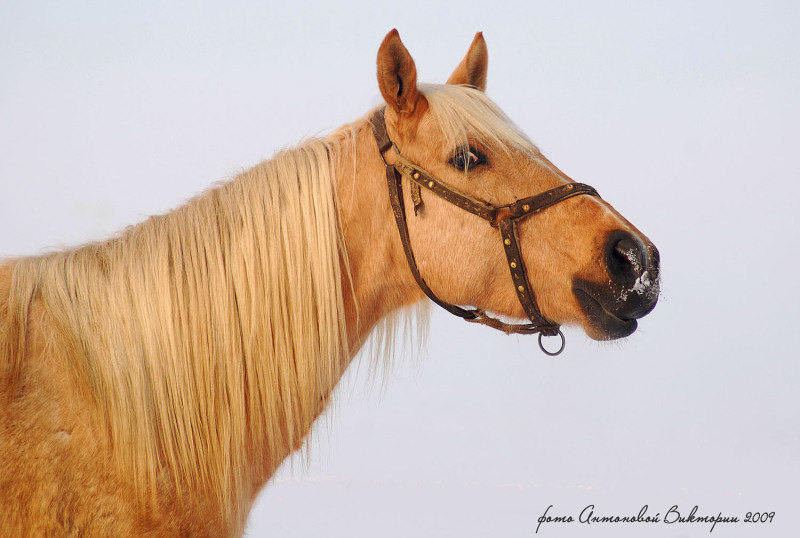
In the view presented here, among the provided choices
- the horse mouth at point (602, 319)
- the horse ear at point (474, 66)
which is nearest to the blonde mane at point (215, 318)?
the horse ear at point (474, 66)

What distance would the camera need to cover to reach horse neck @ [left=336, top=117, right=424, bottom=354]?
2021mm

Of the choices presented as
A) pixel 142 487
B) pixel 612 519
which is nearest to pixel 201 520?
pixel 142 487

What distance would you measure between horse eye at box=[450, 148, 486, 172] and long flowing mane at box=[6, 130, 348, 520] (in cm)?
40

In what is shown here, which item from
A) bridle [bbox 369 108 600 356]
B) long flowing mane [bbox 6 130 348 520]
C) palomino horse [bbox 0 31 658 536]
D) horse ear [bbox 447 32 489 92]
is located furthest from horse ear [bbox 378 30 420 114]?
horse ear [bbox 447 32 489 92]

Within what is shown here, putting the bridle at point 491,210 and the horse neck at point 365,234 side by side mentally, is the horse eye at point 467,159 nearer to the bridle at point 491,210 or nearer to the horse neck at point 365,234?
the bridle at point 491,210

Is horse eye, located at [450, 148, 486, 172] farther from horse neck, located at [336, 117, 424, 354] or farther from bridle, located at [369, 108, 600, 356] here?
horse neck, located at [336, 117, 424, 354]

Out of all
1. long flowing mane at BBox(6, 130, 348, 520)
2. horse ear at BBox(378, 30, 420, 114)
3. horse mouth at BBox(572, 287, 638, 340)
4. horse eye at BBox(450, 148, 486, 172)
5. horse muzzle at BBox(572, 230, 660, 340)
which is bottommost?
long flowing mane at BBox(6, 130, 348, 520)

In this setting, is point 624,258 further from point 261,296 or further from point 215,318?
point 215,318

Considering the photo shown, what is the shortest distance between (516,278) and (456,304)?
0.22 m

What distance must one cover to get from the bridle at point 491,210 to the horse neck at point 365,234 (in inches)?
1.7

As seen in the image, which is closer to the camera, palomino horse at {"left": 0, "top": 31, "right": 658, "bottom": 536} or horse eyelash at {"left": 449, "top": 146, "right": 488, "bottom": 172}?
palomino horse at {"left": 0, "top": 31, "right": 658, "bottom": 536}

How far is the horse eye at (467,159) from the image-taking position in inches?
77.0

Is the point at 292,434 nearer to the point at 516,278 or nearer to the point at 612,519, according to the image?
the point at 516,278

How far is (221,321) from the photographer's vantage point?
1.85 meters
